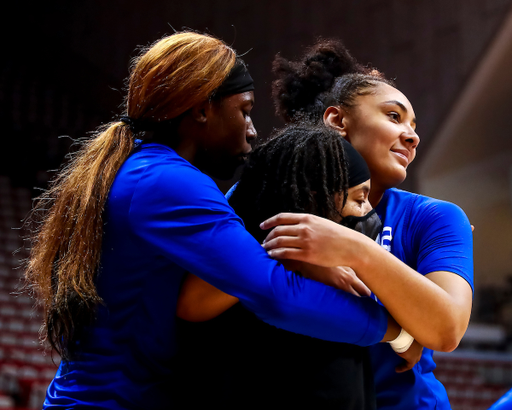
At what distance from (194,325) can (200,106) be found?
0.49 metres

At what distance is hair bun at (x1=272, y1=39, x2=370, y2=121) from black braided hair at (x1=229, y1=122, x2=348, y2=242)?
1.55 feet

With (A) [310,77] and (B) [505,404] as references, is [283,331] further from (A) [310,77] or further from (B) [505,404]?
(A) [310,77]

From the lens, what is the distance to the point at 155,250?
3.57 feet

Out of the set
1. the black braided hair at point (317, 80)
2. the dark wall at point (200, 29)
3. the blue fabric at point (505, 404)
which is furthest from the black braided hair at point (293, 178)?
the dark wall at point (200, 29)

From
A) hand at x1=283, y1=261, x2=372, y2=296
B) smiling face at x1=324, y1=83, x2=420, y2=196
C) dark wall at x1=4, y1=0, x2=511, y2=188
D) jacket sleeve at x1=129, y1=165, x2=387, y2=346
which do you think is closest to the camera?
jacket sleeve at x1=129, y1=165, x2=387, y2=346

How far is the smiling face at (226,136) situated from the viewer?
128cm

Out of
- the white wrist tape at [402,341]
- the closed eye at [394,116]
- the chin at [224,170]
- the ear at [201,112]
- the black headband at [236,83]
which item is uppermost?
the black headband at [236,83]

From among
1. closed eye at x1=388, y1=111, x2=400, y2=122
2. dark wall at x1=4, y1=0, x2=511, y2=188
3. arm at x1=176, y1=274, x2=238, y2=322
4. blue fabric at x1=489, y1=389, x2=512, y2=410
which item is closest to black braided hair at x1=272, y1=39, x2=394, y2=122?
closed eye at x1=388, y1=111, x2=400, y2=122

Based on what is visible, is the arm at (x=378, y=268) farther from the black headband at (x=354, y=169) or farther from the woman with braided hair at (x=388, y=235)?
the black headband at (x=354, y=169)

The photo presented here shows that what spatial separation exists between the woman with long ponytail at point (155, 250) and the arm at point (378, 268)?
0.14 feet

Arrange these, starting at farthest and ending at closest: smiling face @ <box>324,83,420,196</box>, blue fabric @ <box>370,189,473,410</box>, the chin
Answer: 1. smiling face @ <box>324,83,420,196</box>
2. the chin
3. blue fabric @ <box>370,189,473,410</box>

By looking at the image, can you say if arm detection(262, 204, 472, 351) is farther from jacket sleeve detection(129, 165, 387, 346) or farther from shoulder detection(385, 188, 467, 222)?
shoulder detection(385, 188, 467, 222)

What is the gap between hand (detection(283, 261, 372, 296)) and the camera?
1.10m

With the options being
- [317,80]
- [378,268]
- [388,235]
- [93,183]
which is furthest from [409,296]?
[317,80]
